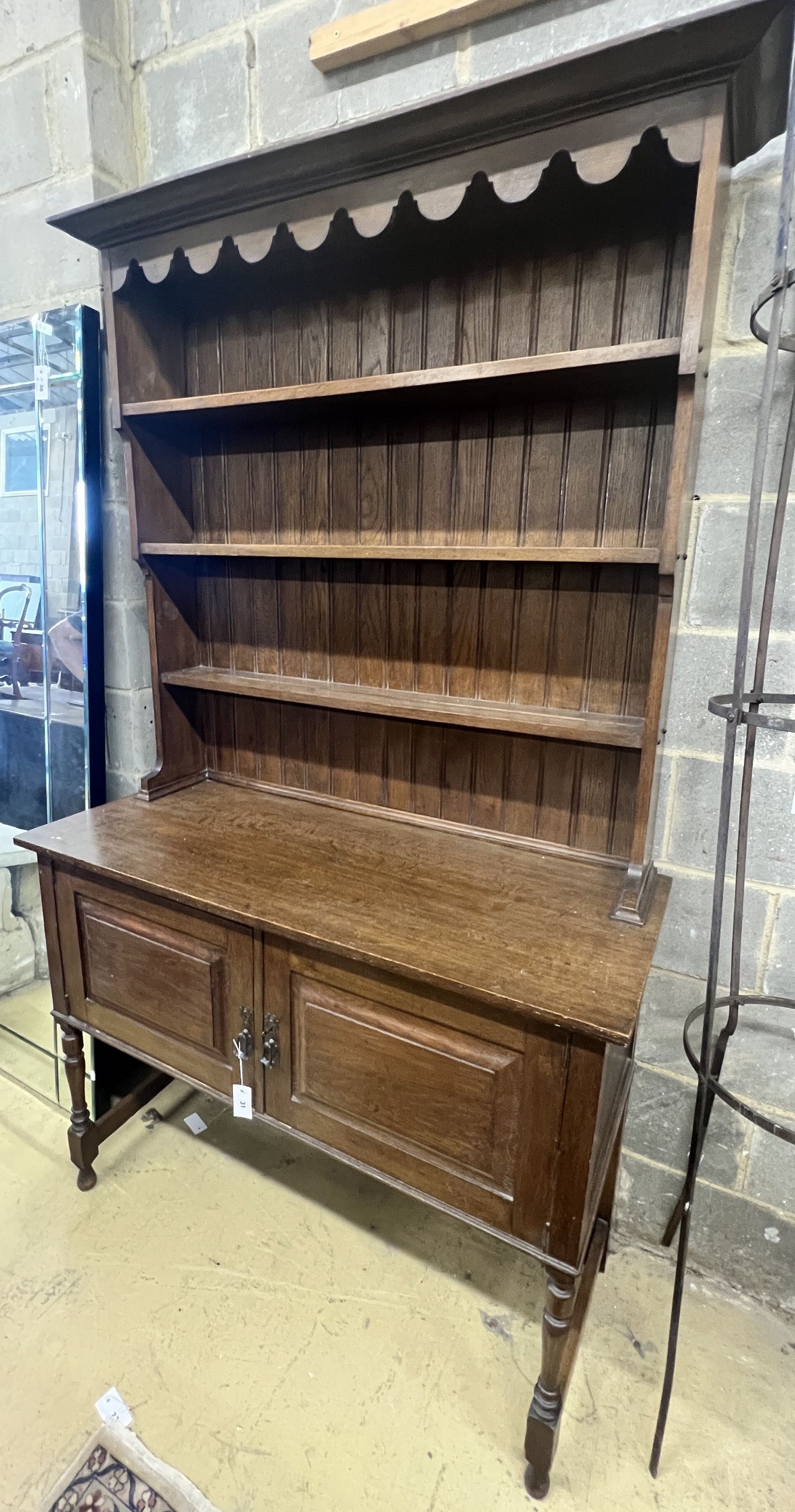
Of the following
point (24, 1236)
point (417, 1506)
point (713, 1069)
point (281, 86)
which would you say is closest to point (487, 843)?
point (713, 1069)

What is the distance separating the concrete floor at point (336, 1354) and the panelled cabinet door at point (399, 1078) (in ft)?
1.56

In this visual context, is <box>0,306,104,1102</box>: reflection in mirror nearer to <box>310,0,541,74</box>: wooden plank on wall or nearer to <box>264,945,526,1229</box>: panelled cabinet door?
<box>310,0,541,74</box>: wooden plank on wall

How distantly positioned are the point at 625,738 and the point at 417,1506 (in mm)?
1277

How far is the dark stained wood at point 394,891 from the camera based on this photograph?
3.43 feet

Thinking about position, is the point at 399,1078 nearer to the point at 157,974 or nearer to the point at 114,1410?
the point at 157,974

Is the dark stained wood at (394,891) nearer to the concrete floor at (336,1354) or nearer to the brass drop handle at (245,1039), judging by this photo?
the brass drop handle at (245,1039)

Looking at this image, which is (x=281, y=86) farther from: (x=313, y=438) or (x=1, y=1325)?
(x=1, y=1325)

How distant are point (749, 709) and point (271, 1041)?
1.00 meters

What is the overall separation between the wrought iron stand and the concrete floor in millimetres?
142

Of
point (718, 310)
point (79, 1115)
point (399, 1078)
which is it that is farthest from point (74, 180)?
point (79, 1115)

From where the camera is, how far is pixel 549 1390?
1167mm

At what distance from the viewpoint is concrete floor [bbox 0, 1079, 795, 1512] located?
1.21 meters

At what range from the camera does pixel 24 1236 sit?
5.25 ft

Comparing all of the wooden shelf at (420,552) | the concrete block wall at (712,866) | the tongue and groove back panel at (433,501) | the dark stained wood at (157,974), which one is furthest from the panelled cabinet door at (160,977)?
the concrete block wall at (712,866)
